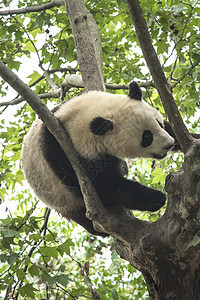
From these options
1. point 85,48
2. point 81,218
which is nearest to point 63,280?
point 81,218

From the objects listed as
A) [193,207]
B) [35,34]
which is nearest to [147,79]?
[35,34]

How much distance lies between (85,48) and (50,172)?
1560mm

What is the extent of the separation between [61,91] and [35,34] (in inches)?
67.1

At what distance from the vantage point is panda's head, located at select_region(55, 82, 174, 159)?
3.28 m

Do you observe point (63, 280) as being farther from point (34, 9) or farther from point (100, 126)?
point (34, 9)

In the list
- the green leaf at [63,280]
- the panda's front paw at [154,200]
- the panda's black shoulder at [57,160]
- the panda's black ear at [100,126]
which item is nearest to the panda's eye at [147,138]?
the panda's black ear at [100,126]

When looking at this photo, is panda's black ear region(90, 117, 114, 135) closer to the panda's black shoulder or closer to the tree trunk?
the panda's black shoulder

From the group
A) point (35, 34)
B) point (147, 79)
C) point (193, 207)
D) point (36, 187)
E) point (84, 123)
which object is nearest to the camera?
point (193, 207)

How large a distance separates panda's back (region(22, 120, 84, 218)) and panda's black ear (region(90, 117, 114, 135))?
1.34 ft

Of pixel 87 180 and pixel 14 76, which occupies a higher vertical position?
pixel 14 76

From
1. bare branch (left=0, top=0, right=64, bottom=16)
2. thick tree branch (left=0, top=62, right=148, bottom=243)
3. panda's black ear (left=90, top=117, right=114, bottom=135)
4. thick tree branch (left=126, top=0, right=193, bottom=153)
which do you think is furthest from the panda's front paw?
bare branch (left=0, top=0, right=64, bottom=16)

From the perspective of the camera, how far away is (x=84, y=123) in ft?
10.9

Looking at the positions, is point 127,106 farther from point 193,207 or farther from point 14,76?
point 193,207

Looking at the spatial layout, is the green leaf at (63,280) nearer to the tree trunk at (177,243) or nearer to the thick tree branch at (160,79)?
the tree trunk at (177,243)
